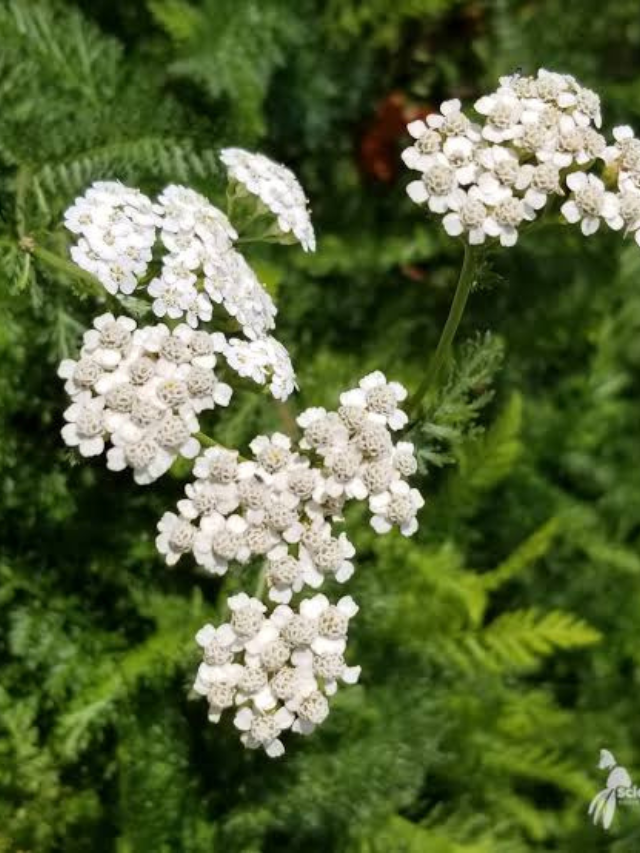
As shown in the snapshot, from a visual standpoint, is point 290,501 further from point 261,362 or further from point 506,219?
point 506,219

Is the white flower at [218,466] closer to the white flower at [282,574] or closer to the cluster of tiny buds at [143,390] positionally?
the cluster of tiny buds at [143,390]

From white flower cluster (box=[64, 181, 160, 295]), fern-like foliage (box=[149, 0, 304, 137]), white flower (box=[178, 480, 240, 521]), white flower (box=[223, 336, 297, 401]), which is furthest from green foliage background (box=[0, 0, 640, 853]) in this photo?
white flower (box=[178, 480, 240, 521])

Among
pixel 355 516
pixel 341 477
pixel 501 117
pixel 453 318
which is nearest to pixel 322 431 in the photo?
pixel 341 477

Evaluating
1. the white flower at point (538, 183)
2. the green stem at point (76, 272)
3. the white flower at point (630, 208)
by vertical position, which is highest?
the white flower at point (630, 208)

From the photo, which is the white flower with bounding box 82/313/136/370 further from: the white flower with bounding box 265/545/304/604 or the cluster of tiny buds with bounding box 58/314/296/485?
the white flower with bounding box 265/545/304/604

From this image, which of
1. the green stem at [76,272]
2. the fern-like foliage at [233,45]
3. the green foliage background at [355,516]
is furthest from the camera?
the fern-like foliage at [233,45]

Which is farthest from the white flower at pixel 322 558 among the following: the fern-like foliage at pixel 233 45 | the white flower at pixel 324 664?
the fern-like foliage at pixel 233 45
